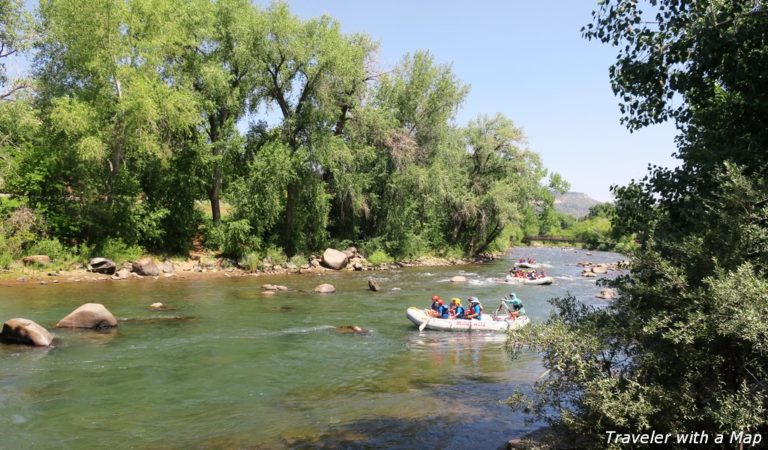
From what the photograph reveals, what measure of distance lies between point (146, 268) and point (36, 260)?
4.88 metres

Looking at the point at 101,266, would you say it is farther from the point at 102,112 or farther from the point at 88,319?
the point at 88,319

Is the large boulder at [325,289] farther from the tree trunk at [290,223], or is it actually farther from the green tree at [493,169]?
the green tree at [493,169]

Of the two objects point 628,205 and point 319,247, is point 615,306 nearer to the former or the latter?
point 628,205

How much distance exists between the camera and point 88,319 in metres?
16.0

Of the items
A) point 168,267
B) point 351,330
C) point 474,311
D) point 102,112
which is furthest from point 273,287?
point 102,112

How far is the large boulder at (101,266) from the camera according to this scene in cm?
2638

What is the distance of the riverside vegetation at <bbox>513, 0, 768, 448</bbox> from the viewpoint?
5.16 meters

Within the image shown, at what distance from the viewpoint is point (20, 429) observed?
8.92 metres

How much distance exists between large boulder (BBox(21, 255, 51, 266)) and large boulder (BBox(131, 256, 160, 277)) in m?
3.87

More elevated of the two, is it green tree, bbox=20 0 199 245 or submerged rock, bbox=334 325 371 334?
green tree, bbox=20 0 199 245

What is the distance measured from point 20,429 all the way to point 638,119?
36.4 ft

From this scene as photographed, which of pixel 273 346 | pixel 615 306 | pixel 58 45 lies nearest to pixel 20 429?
pixel 273 346

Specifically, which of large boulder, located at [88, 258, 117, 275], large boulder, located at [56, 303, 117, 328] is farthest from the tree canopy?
large boulder, located at [56, 303, 117, 328]

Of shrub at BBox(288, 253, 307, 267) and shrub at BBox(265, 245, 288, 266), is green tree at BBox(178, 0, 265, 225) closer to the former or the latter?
shrub at BBox(265, 245, 288, 266)
